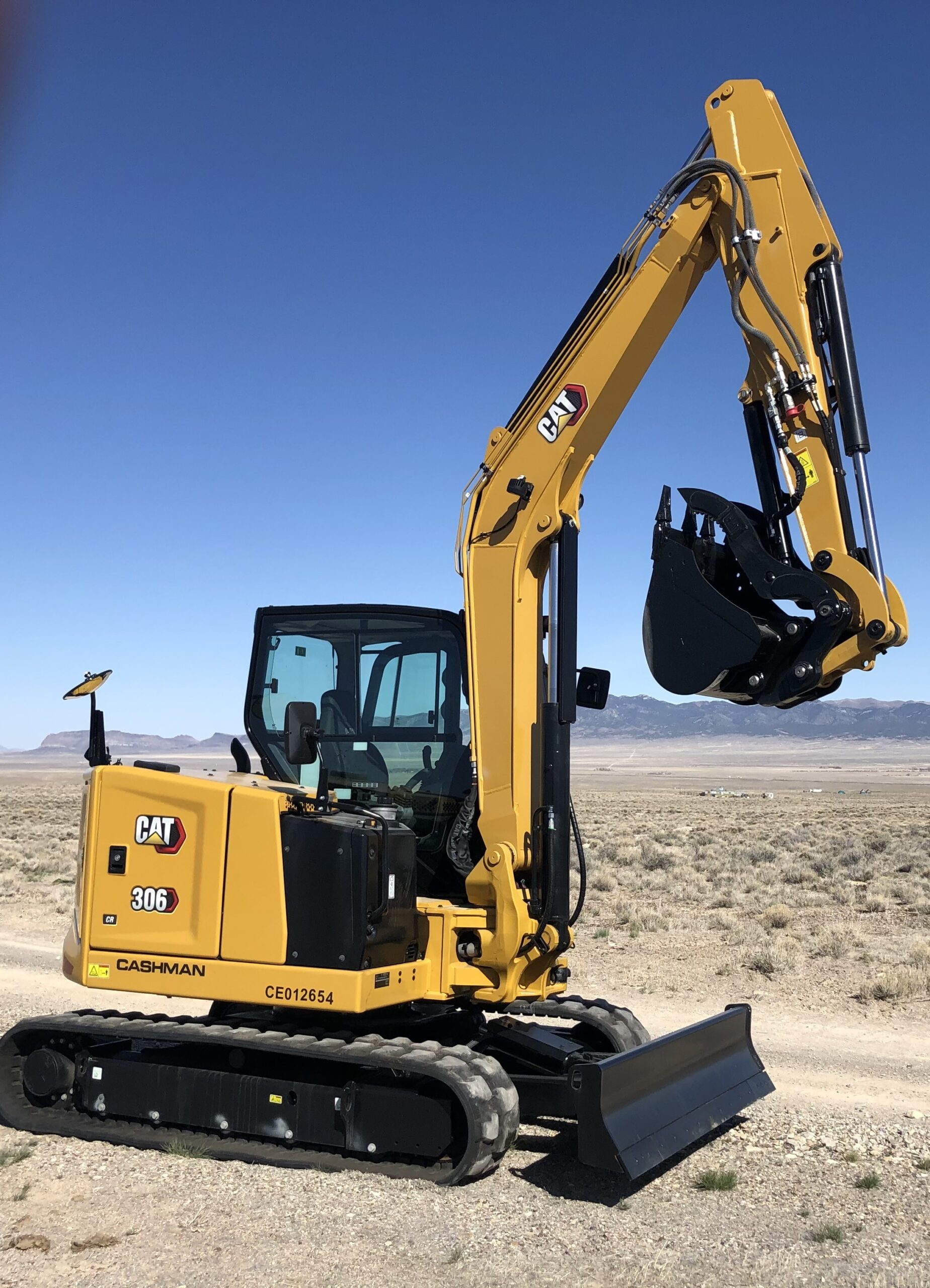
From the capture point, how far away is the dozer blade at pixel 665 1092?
6.21 m

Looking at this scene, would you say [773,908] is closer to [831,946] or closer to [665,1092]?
[831,946]

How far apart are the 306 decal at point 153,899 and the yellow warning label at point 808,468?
4622 mm

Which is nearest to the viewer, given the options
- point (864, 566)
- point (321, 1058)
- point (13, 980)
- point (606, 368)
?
point (864, 566)

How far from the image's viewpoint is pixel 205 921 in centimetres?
716

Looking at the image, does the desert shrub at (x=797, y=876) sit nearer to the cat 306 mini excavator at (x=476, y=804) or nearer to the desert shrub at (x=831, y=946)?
the desert shrub at (x=831, y=946)

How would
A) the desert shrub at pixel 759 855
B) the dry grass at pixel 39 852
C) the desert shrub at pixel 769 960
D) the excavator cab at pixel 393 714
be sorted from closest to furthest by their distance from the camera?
the excavator cab at pixel 393 714
the desert shrub at pixel 769 960
the dry grass at pixel 39 852
the desert shrub at pixel 759 855

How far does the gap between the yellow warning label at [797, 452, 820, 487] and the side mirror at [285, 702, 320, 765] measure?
3.16 meters

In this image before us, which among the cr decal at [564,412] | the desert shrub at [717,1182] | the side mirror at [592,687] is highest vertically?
the cr decal at [564,412]

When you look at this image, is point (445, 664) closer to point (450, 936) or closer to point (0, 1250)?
point (450, 936)

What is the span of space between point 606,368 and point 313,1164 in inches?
204

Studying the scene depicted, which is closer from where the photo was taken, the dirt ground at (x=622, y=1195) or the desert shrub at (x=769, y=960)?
the dirt ground at (x=622, y=1195)

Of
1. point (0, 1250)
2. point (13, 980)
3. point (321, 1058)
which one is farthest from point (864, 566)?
point (13, 980)

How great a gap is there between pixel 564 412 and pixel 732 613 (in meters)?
1.83

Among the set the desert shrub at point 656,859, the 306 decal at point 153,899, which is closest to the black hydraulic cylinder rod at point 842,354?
the 306 decal at point 153,899
